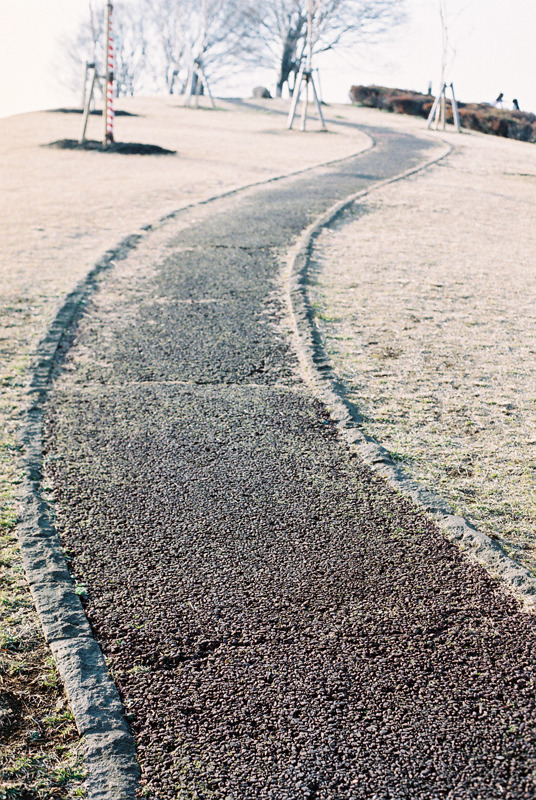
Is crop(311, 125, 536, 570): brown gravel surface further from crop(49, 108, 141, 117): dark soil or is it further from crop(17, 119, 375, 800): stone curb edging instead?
crop(49, 108, 141, 117): dark soil

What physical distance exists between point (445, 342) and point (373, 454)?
6.99 feet

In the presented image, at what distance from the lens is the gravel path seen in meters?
2.04

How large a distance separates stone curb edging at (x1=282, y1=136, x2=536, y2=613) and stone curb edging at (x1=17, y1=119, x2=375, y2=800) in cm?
153

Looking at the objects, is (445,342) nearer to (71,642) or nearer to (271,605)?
(271,605)

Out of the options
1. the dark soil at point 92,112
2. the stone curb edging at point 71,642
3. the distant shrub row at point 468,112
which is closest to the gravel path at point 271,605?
the stone curb edging at point 71,642

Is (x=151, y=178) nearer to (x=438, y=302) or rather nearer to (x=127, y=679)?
(x=438, y=302)

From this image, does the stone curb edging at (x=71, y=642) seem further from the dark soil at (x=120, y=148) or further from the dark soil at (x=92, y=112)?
the dark soil at (x=92, y=112)

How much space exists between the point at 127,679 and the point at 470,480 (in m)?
2.05

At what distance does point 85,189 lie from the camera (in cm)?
1286

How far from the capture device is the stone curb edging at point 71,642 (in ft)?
6.59

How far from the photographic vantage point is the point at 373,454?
3.88m

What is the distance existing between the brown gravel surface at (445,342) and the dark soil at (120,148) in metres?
8.05

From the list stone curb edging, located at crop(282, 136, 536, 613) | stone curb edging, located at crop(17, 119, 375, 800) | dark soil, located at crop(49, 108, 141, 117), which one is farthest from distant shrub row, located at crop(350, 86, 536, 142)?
stone curb edging, located at crop(17, 119, 375, 800)

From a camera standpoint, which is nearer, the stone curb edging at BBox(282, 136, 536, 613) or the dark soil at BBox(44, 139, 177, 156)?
the stone curb edging at BBox(282, 136, 536, 613)
